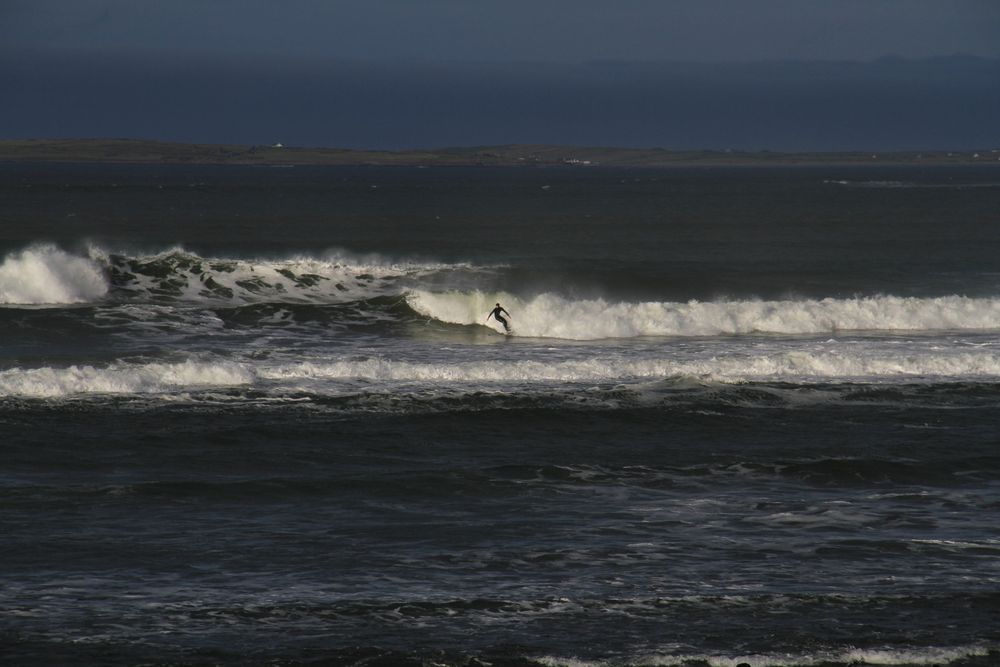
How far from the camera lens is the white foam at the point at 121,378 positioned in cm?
2267

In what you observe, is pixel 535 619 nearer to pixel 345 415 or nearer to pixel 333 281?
pixel 345 415

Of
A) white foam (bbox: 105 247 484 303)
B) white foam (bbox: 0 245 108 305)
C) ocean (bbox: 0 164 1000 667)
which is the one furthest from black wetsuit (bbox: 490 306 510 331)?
white foam (bbox: 0 245 108 305)

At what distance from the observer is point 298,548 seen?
1428 cm

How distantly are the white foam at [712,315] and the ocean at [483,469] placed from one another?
0.10m

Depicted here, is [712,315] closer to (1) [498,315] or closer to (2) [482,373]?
(1) [498,315]

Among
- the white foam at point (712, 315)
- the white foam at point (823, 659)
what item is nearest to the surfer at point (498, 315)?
the white foam at point (712, 315)

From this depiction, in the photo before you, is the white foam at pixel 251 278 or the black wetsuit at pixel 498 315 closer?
the black wetsuit at pixel 498 315

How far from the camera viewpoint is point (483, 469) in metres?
17.8

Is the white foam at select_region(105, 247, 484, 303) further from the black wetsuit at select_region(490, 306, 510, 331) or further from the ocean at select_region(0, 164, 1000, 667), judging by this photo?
the black wetsuit at select_region(490, 306, 510, 331)

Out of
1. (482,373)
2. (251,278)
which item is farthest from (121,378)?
(251,278)

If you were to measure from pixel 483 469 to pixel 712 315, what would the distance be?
1589 cm

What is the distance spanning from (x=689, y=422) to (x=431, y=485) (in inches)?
214

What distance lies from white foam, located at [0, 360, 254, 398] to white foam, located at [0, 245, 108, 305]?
38.5 feet

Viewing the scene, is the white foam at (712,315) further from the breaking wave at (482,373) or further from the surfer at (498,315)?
the breaking wave at (482,373)
